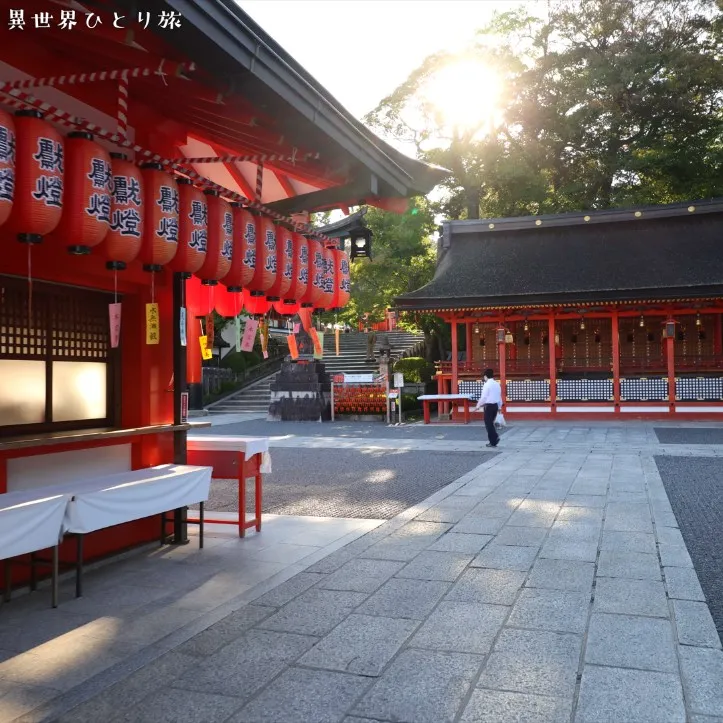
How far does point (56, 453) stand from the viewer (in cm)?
552

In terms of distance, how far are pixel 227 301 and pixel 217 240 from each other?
192 centimetres

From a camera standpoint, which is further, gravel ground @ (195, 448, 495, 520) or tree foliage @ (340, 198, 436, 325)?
tree foliage @ (340, 198, 436, 325)

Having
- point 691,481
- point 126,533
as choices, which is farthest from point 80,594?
point 691,481

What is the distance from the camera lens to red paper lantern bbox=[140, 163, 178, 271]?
5.19m

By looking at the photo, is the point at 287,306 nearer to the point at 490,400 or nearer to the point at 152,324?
the point at 152,324

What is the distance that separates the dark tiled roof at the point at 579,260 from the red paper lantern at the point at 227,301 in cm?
1349

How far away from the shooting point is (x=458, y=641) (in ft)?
12.8

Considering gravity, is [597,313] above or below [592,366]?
above

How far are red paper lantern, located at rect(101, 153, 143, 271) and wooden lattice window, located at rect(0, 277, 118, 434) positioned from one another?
836 millimetres

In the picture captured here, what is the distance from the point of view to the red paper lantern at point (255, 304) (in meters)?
7.48

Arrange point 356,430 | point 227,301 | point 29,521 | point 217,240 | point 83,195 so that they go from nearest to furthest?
point 29,521 < point 83,195 < point 217,240 < point 227,301 < point 356,430

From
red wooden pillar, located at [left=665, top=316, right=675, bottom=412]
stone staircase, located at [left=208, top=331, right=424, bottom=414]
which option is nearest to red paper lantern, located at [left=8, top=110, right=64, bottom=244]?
red wooden pillar, located at [left=665, top=316, right=675, bottom=412]

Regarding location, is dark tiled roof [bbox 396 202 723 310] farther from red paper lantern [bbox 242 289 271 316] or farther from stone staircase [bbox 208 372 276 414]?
red paper lantern [bbox 242 289 271 316]

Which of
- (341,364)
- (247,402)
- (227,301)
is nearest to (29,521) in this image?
(227,301)
